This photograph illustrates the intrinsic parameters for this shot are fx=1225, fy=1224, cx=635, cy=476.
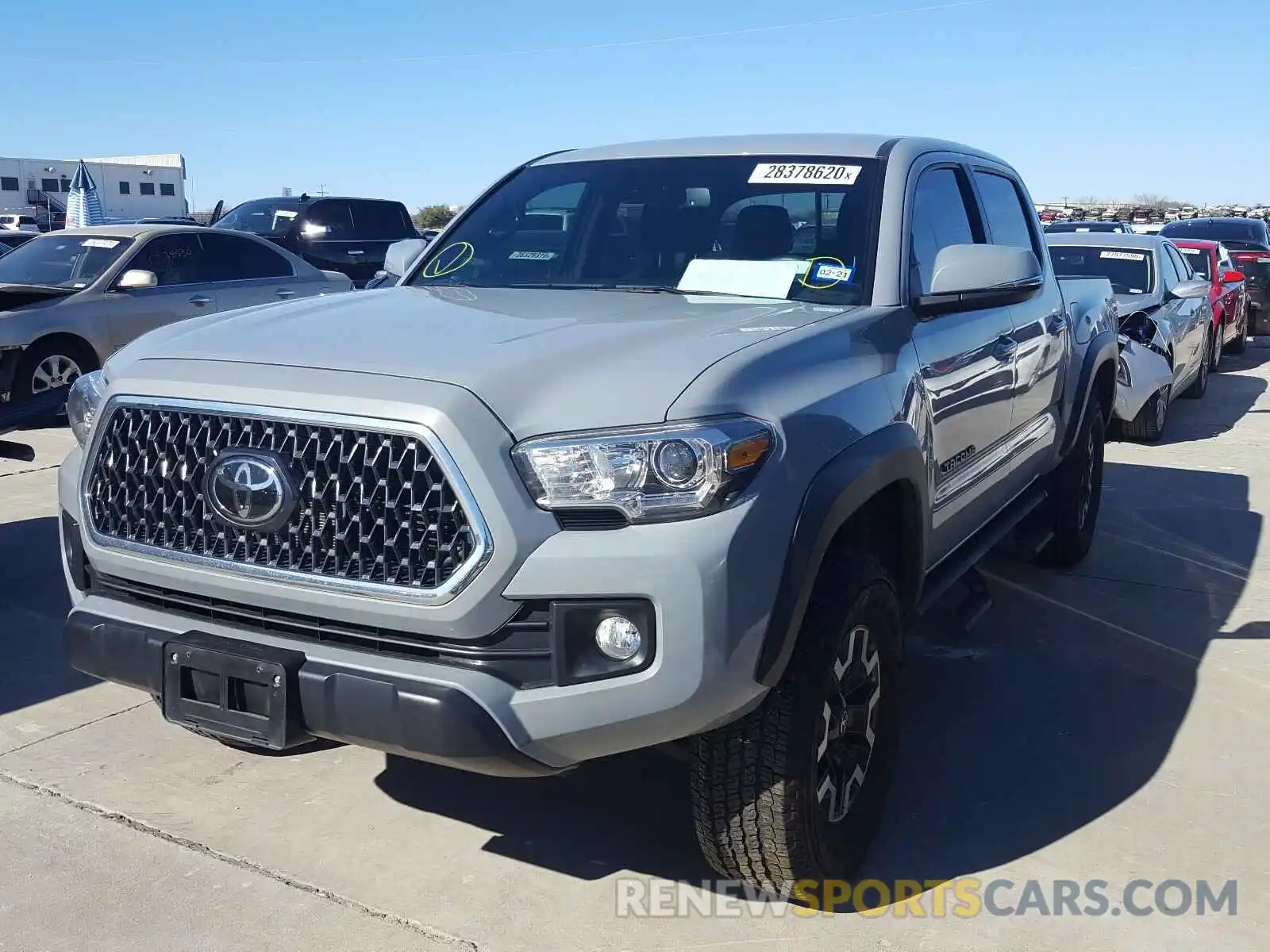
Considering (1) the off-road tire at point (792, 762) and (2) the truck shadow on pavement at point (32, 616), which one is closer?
(1) the off-road tire at point (792, 762)

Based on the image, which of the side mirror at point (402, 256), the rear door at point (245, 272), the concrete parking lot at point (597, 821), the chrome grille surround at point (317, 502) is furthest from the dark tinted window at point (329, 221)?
the chrome grille surround at point (317, 502)

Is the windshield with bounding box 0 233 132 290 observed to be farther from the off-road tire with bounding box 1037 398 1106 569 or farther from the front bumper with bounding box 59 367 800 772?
the front bumper with bounding box 59 367 800 772

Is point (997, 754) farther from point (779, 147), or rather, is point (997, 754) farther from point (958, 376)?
point (779, 147)

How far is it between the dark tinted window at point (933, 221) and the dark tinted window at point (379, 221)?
490 inches

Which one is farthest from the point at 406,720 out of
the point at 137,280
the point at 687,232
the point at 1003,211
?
the point at 137,280

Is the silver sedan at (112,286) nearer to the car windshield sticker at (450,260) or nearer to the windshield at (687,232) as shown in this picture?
the car windshield sticker at (450,260)

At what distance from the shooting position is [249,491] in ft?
8.57

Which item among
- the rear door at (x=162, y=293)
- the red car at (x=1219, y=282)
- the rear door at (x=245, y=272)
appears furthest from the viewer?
the red car at (x=1219, y=282)

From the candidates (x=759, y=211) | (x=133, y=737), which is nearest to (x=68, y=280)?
(x=133, y=737)

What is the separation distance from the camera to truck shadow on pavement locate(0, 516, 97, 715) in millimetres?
4367

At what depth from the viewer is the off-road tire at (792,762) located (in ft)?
8.87

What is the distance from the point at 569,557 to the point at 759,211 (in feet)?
5.75

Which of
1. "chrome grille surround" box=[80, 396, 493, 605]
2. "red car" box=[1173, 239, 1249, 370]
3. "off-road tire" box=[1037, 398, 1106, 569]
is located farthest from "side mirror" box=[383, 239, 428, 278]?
"red car" box=[1173, 239, 1249, 370]

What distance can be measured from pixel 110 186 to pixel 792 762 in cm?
7268
